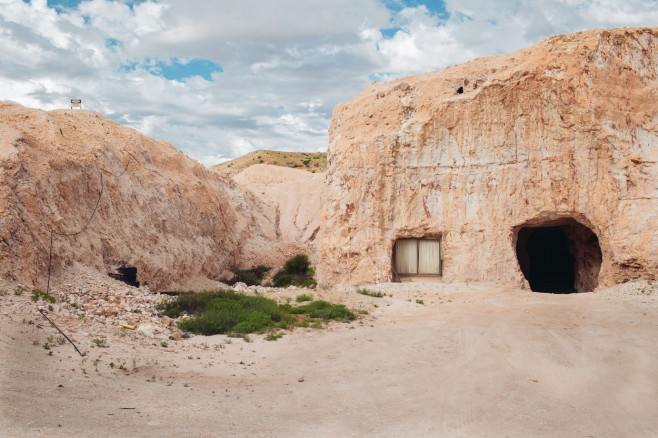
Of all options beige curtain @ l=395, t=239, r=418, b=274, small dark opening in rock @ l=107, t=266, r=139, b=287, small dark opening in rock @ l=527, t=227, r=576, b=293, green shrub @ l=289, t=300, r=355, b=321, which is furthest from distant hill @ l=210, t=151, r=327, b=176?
green shrub @ l=289, t=300, r=355, b=321

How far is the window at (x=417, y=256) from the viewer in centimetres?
2066

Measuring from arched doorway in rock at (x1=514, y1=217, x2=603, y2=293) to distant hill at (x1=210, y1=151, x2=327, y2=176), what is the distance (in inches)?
1717

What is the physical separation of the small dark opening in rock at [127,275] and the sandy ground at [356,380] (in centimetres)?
741

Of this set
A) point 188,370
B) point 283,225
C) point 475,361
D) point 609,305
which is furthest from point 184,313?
point 283,225

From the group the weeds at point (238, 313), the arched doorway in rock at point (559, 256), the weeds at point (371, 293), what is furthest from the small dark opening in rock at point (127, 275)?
the arched doorway in rock at point (559, 256)

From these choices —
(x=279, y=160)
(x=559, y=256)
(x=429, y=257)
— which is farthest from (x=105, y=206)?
(x=279, y=160)

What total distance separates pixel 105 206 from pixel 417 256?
39.0ft

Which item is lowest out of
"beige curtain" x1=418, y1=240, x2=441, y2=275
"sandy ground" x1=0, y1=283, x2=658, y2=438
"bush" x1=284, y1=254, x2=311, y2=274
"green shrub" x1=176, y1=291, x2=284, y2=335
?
"sandy ground" x1=0, y1=283, x2=658, y2=438

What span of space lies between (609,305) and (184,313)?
11.6 metres

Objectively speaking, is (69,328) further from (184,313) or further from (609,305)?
(609,305)

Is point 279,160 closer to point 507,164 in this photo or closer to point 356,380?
point 507,164

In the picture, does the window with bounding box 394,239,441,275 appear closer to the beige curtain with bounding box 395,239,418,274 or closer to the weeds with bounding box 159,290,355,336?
the beige curtain with bounding box 395,239,418,274

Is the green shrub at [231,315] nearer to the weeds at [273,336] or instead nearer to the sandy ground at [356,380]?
the weeds at [273,336]

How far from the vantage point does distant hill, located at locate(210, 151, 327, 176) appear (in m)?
70.2
